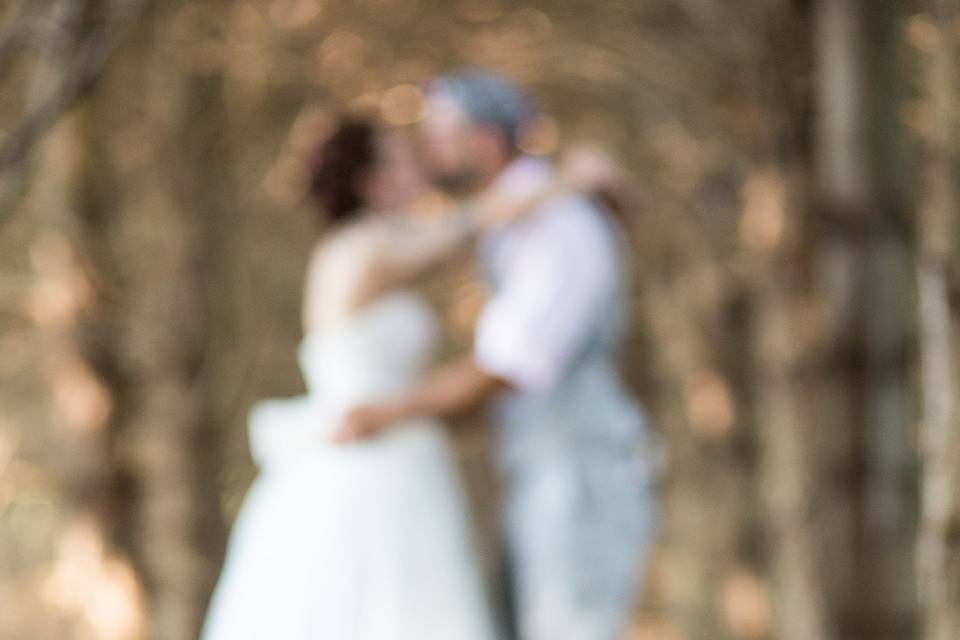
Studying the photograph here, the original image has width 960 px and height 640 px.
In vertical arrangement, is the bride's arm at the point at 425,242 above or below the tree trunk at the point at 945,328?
below

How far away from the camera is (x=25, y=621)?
53.4 feet

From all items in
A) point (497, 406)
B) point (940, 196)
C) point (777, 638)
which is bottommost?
point (777, 638)

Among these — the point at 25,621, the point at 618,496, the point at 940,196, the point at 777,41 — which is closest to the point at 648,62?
the point at 777,41

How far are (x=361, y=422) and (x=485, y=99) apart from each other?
0.96 meters

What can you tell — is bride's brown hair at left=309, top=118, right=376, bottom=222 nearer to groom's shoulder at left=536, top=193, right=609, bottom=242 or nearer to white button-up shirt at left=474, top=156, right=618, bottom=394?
white button-up shirt at left=474, top=156, right=618, bottom=394

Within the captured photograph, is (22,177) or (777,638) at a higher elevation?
(22,177)

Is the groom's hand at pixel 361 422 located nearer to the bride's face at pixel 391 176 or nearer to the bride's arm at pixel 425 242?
the bride's arm at pixel 425 242

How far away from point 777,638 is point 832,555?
3.43m

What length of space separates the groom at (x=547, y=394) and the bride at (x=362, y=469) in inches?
4.9

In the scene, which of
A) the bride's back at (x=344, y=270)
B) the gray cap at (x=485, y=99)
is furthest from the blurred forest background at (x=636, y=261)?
the gray cap at (x=485, y=99)

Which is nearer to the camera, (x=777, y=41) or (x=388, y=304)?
(x=388, y=304)

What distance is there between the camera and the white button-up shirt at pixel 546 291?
4285 mm

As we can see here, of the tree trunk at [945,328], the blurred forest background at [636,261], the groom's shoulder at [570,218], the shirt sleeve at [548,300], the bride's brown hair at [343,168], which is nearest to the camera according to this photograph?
the tree trunk at [945,328]

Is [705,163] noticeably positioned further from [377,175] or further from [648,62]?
[377,175]
